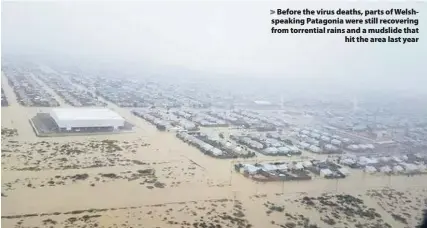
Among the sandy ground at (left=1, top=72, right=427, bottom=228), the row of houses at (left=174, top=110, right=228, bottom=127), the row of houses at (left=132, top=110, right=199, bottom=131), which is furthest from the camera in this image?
the row of houses at (left=174, top=110, right=228, bottom=127)

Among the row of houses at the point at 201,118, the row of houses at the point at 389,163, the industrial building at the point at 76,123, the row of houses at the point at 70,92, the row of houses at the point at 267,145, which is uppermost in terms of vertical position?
the row of houses at the point at 70,92

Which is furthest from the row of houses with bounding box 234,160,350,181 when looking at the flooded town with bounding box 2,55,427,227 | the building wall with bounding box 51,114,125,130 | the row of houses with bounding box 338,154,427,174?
the building wall with bounding box 51,114,125,130

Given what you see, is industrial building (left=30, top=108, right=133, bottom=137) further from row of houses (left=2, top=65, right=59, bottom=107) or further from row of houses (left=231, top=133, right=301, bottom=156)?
row of houses (left=231, top=133, right=301, bottom=156)

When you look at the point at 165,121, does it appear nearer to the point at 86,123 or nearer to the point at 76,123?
the point at 86,123

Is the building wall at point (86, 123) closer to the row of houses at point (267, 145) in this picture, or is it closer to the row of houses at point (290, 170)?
the row of houses at point (267, 145)

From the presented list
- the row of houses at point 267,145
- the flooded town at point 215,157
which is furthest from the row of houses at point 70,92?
the row of houses at point 267,145

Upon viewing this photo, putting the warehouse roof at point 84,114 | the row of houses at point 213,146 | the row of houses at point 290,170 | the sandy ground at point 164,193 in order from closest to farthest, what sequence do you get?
the sandy ground at point 164,193 < the row of houses at point 290,170 < the row of houses at point 213,146 < the warehouse roof at point 84,114

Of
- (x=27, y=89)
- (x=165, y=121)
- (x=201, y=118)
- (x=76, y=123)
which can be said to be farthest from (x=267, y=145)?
(x=27, y=89)
